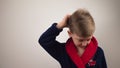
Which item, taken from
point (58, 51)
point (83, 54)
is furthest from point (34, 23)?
point (83, 54)

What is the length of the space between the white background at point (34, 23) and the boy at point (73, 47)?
29 centimetres

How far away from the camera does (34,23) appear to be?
149cm

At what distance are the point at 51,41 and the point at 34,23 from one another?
358mm

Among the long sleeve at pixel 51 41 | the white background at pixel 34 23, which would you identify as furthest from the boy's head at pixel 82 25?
the white background at pixel 34 23

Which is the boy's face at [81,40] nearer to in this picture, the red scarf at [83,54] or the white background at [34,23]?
the red scarf at [83,54]

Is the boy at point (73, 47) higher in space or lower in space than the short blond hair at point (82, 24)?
lower

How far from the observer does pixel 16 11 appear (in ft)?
4.86

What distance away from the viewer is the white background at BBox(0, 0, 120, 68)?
1.48 metres

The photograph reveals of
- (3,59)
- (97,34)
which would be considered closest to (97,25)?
(97,34)

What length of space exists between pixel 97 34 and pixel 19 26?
549 millimetres

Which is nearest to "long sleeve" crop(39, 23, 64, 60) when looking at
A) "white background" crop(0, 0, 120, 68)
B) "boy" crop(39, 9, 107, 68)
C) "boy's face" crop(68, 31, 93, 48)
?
"boy" crop(39, 9, 107, 68)

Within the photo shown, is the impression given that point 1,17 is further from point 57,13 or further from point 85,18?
point 85,18

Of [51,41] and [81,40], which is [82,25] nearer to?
[81,40]

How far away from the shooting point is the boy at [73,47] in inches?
42.9
